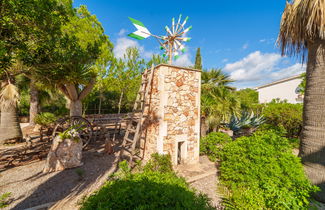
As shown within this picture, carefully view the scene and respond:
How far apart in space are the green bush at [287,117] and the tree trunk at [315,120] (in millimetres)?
6403

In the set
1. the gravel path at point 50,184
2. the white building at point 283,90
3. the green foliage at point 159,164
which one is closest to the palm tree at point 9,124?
the gravel path at point 50,184

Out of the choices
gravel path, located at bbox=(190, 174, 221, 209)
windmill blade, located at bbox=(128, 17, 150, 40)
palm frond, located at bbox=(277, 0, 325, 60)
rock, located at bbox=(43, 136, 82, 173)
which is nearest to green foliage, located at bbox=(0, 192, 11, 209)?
rock, located at bbox=(43, 136, 82, 173)

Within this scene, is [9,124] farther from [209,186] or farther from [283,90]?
[283,90]

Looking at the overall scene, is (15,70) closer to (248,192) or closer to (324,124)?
(248,192)

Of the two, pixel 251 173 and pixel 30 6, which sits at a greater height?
pixel 30 6

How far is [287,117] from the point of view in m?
9.59

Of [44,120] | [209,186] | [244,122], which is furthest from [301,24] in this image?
[44,120]

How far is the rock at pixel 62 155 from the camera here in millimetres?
4954

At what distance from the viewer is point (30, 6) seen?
12.7ft

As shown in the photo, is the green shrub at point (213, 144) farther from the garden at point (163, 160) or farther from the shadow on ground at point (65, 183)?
the shadow on ground at point (65, 183)

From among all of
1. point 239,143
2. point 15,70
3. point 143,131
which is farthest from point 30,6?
point 239,143

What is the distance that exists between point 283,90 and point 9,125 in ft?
117

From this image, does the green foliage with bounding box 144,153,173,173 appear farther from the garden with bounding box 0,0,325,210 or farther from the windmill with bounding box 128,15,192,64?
the windmill with bounding box 128,15,192,64

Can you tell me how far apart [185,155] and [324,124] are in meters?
4.28
